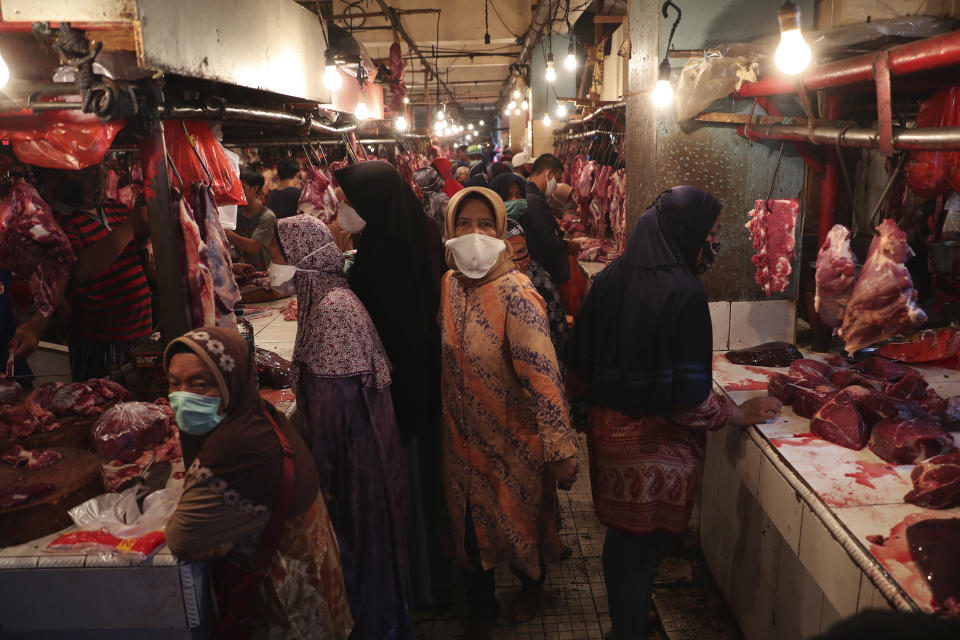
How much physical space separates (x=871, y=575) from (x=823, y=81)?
207 cm

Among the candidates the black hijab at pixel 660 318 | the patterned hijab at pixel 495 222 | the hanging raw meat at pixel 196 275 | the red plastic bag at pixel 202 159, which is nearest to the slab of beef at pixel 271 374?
→ the hanging raw meat at pixel 196 275

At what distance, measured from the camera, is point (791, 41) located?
7.61ft

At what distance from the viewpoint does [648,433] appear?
2.76 m

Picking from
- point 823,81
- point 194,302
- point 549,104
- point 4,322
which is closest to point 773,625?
point 823,81

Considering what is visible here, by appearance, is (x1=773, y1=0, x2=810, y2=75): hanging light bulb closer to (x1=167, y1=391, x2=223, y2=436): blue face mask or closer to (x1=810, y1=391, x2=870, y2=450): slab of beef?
(x1=810, y1=391, x2=870, y2=450): slab of beef

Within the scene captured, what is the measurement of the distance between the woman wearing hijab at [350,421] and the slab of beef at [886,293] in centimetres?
223

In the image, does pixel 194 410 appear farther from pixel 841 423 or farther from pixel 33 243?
pixel 841 423

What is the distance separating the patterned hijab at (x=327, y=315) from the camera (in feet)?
8.96

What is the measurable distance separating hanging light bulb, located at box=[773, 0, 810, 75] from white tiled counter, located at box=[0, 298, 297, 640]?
2.75 m

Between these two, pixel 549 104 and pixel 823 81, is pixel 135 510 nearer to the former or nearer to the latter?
pixel 823 81

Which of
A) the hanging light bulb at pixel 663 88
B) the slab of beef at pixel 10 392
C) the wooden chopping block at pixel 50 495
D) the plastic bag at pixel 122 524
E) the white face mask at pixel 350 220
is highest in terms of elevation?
the hanging light bulb at pixel 663 88

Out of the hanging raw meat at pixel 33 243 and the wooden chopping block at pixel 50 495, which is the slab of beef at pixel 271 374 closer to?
the hanging raw meat at pixel 33 243

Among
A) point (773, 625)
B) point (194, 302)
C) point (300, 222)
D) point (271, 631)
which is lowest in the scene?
point (773, 625)

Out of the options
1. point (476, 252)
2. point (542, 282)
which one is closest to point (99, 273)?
point (476, 252)
